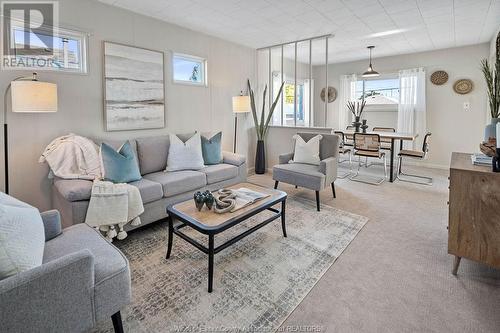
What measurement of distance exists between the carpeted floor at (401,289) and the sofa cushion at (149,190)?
5.76 feet

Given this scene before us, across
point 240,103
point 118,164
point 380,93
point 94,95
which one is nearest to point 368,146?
point 240,103

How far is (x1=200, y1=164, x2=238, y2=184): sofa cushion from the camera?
3422 mm

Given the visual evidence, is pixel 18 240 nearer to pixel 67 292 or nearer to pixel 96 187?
pixel 67 292

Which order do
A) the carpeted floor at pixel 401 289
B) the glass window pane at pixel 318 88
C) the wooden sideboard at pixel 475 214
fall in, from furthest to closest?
the glass window pane at pixel 318 88 < the wooden sideboard at pixel 475 214 < the carpeted floor at pixel 401 289

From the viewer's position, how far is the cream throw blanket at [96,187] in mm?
2350

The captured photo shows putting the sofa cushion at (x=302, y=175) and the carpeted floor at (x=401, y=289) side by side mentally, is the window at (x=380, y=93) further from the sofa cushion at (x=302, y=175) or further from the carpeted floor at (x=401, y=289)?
the carpeted floor at (x=401, y=289)

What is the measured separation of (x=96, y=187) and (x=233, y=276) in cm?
143

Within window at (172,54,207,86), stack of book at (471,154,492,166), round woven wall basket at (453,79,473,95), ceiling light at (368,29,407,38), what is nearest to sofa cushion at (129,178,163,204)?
window at (172,54,207,86)

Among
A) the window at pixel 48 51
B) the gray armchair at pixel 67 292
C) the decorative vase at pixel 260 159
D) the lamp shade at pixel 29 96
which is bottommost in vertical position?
the gray armchair at pixel 67 292

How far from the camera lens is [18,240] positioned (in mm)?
1188

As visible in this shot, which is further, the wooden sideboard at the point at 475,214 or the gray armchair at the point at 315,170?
the gray armchair at the point at 315,170

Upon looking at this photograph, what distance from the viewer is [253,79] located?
542 cm

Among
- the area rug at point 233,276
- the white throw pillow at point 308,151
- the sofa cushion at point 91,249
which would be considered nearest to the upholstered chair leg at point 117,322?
the area rug at point 233,276

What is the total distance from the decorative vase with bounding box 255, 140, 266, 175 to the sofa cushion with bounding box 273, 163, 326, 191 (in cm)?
144
